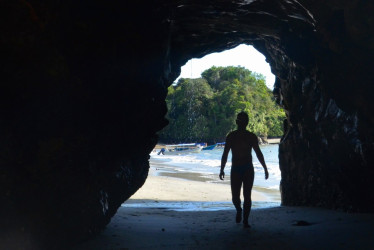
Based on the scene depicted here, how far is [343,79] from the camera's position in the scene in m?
5.36

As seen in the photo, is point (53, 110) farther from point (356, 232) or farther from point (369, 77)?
point (369, 77)

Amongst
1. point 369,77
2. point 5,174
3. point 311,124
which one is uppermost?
point 369,77

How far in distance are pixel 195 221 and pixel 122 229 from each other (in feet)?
4.99

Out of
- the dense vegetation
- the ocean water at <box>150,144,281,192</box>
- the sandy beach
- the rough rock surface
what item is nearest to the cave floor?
the sandy beach

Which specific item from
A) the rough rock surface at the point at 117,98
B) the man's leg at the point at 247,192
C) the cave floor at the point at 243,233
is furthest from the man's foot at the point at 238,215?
the rough rock surface at the point at 117,98

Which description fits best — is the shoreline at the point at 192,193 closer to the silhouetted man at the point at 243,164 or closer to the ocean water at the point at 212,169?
the ocean water at the point at 212,169

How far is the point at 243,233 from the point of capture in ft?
15.1

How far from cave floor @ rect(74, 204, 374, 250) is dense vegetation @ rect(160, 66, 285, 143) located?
192 feet

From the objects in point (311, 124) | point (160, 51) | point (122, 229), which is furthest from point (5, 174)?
point (311, 124)

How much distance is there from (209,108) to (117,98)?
6132 cm

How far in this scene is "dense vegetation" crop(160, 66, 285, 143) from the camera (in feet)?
212

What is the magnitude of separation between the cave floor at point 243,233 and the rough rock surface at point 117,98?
0.35m

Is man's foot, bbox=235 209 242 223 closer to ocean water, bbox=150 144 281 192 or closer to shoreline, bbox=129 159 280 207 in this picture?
shoreline, bbox=129 159 280 207

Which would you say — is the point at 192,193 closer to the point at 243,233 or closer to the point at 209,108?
the point at 243,233
